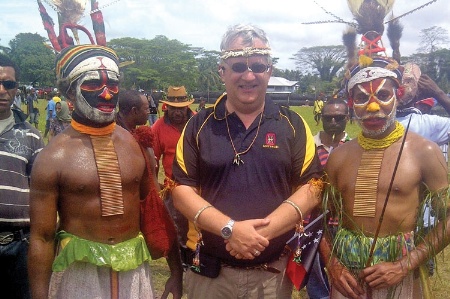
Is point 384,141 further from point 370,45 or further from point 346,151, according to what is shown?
point 370,45

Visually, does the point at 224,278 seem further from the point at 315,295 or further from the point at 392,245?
the point at 315,295

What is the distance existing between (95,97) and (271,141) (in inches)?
43.8

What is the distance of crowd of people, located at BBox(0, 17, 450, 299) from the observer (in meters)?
2.87

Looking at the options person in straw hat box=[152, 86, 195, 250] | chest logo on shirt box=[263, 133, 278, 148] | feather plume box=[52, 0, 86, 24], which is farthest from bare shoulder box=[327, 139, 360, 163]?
person in straw hat box=[152, 86, 195, 250]

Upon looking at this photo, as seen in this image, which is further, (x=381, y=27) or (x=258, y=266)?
(x=381, y=27)

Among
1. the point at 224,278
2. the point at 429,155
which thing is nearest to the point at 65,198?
the point at 224,278

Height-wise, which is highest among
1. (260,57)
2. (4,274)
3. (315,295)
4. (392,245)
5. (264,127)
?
(260,57)

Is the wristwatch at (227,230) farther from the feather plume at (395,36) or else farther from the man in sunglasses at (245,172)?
the feather plume at (395,36)

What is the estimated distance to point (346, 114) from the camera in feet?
16.2

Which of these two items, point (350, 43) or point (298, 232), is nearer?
point (298, 232)

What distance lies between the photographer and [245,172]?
302cm

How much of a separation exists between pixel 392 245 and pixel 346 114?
2.19 m

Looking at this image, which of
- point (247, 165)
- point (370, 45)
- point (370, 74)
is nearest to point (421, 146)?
point (370, 74)

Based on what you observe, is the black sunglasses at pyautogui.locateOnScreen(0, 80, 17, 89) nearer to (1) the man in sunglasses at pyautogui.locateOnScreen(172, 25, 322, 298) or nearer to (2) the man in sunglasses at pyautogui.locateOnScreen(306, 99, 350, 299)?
(1) the man in sunglasses at pyautogui.locateOnScreen(172, 25, 322, 298)
